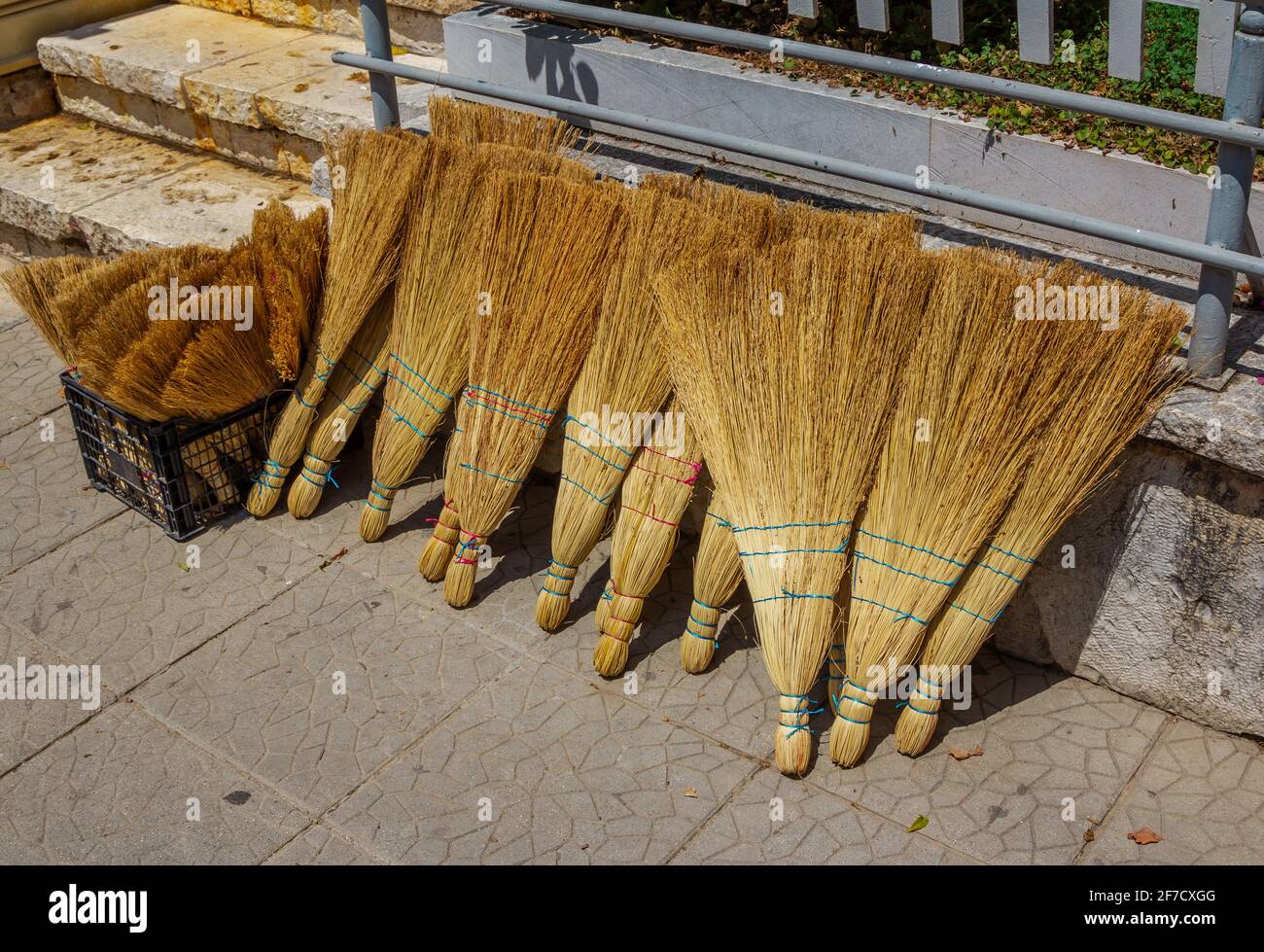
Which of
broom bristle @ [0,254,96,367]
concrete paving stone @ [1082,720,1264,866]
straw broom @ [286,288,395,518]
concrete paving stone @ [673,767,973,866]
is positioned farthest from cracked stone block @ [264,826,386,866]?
broom bristle @ [0,254,96,367]

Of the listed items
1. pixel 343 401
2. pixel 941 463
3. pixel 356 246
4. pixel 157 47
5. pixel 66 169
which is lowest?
pixel 343 401

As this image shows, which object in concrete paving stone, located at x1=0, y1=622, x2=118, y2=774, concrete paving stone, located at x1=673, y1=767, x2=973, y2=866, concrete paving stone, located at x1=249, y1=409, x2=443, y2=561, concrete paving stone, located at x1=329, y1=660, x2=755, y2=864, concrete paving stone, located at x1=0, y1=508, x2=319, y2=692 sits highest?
concrete paving stone, located at x1=249, y1=409, x2=443, y2=561

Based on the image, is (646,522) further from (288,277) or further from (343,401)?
(288,277)

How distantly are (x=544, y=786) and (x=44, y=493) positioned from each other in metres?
2.25

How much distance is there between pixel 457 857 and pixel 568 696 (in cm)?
60

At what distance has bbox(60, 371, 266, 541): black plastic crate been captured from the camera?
4.18 meters

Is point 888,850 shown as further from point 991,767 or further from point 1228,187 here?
point 1228,187

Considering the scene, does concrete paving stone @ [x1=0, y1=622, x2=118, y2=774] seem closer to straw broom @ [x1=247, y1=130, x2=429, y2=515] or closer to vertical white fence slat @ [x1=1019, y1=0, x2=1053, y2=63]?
straw broom @ [x1=247, y1=130, x2=429, y2=515]

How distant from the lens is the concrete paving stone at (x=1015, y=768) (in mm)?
3195

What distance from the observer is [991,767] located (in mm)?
3365

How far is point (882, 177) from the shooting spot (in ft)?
11.5

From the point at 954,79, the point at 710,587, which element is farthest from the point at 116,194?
the point at 954,79

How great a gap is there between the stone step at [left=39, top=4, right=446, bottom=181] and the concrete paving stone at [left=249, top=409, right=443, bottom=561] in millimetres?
1376

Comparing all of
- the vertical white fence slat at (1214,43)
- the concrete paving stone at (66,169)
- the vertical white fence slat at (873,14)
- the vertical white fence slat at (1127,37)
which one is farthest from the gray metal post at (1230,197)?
the concrete paving stone at (66,169)
